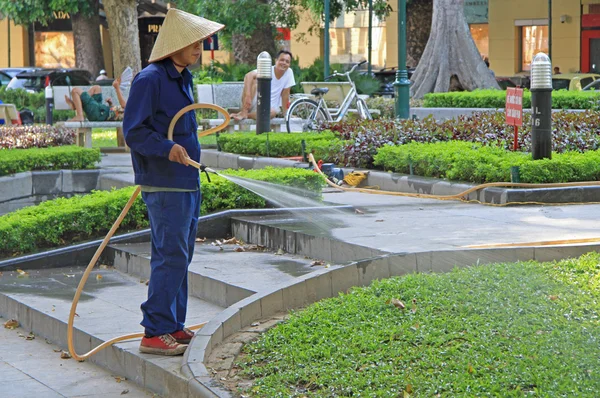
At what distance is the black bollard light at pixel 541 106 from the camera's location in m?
10.4

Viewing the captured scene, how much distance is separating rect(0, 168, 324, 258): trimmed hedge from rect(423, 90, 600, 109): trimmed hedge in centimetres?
994

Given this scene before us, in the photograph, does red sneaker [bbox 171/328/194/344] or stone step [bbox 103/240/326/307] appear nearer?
red sneaker [bbox 171/328/194/344]

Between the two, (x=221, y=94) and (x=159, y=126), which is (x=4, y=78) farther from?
(x=159, y=126)

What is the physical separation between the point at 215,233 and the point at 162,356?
11.2 ft

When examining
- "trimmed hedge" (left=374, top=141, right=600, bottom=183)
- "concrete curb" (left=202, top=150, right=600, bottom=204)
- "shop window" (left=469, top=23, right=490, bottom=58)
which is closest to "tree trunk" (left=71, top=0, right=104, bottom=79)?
"shop window" (left=469, top=23, right=490, bottom=58)

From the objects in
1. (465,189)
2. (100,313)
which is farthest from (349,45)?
(100,313)

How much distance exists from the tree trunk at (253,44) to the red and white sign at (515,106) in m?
17.7

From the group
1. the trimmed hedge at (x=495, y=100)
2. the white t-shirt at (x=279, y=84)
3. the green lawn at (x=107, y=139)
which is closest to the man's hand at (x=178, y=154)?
the white t-shirt at (x=279, y=84)

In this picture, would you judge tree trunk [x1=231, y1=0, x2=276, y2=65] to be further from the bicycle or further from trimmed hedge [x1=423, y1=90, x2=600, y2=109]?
the bicycle

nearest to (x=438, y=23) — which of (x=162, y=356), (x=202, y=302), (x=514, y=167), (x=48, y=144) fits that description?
(x=48, y=144)

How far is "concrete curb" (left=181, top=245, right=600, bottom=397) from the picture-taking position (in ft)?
19.2

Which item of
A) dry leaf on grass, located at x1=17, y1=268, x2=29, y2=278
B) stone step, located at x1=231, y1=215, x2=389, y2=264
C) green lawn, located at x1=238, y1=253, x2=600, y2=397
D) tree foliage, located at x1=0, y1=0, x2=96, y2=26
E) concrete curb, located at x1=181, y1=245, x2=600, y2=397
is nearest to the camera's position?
green lawn, located at x1=238, y1=253, x2=600, y2=397

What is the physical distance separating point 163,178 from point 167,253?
0.40 m

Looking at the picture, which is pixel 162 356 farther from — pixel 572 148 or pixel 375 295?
pixel 572 148
